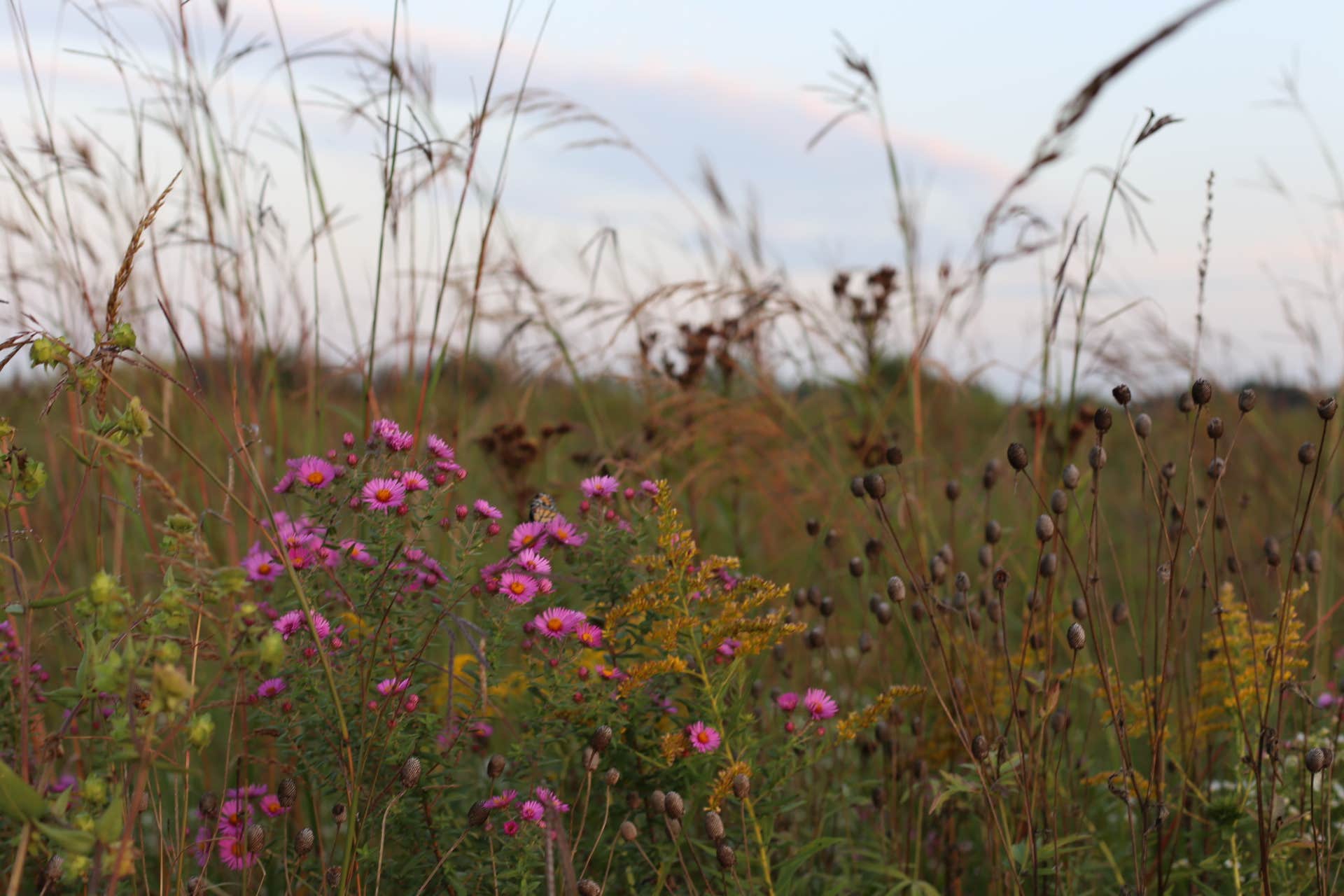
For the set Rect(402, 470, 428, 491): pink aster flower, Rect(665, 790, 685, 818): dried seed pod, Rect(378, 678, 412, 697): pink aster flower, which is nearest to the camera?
Rect(665, 790, 685, 818): dried seed pod

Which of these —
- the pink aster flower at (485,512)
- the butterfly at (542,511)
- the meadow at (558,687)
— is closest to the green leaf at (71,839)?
the meadow at (558,687)

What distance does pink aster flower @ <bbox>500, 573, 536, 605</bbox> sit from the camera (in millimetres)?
1604

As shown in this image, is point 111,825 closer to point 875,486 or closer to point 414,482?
point 414,482

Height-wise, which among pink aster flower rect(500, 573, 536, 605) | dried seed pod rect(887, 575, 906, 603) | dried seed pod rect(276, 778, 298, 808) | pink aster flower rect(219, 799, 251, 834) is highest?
pink aster flower rect(500, 573, 536, 605)

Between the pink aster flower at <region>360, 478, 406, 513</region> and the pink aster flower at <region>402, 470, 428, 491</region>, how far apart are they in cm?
1

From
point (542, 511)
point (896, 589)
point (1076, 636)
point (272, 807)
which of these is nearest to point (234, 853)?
point (272, 807)

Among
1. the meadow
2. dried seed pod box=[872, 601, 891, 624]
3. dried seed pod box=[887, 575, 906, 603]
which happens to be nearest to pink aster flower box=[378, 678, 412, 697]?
the meadow

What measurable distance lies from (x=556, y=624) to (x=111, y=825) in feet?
2.26

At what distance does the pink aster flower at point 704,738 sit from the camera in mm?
1615

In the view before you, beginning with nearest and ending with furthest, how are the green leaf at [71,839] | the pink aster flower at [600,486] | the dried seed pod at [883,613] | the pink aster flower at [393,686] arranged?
the green leaf at [71,839], the pink aster flower at [393,686], the pink aster flower at [600,486], the dried seed pod at [883,613]

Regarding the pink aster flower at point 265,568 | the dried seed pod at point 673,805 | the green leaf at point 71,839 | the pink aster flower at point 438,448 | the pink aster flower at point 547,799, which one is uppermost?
the pink aster flower at point 438,448

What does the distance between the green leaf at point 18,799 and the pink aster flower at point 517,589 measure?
643 millimetres

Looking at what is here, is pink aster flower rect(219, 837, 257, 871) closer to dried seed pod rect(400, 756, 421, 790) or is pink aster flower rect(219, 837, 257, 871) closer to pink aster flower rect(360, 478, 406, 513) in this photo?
dried seed pod rect(400, 756, 421, 790)

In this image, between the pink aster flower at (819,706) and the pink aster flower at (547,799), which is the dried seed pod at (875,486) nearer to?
the pink aster flower at (819,706)
